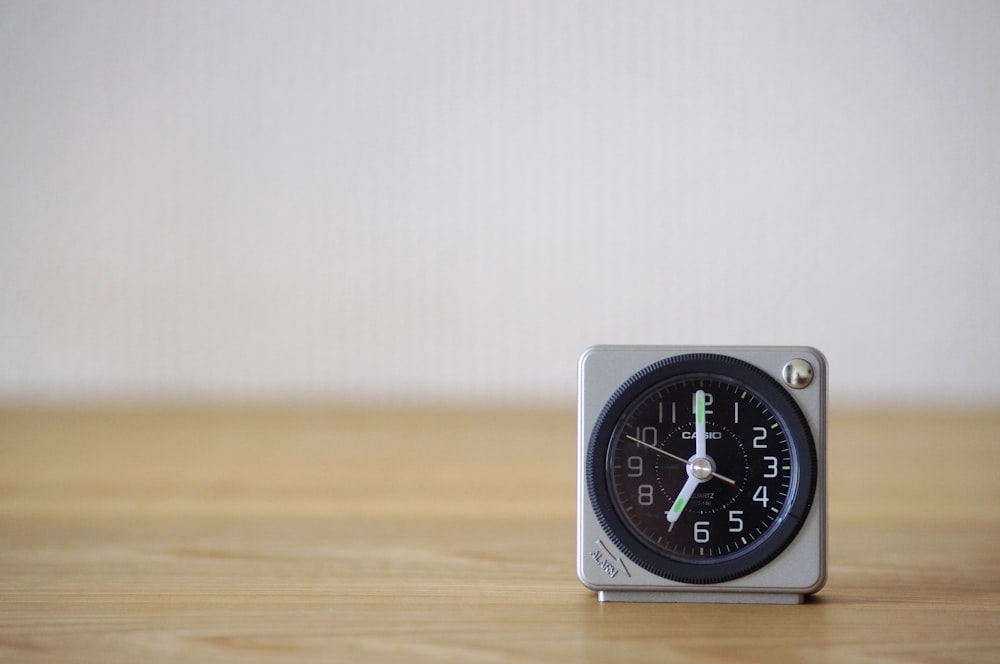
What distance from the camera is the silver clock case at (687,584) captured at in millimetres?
860

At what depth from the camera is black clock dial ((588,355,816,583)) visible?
86cm

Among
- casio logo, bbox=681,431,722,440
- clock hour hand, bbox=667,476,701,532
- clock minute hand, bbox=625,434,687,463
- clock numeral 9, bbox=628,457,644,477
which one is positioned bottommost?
clock hour hand, bbox=667,476,701,532

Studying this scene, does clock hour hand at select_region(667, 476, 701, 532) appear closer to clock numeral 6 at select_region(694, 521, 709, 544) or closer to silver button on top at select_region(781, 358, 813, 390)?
clock numeral 6 at select_region(694, 521, 709, 544)

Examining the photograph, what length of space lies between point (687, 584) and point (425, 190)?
5.37ft

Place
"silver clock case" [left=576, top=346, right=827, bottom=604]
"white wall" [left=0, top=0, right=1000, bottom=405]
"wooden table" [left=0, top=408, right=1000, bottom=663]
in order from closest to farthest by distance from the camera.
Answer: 1. "wooden table" [left=0, top=408, right=1000, bottom=663]
2. "silver clock case" [left=576, top=346, right=827, bottom=604]
3. "white wall" [left=0, top=0, right=1000, bottom=405]

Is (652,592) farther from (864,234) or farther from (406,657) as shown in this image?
(864,234)

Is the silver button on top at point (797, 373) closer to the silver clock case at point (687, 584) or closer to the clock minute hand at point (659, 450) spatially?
the silver clock case at point (687, 584)

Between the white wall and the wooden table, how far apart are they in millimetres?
177

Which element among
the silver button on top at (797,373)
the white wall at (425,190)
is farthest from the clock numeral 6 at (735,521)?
the white wall at (425,190)

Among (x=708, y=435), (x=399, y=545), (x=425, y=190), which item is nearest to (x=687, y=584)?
(x=708, y=435)

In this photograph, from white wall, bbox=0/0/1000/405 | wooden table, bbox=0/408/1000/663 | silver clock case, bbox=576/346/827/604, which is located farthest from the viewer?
white wall, bbox=0/0/1000/405

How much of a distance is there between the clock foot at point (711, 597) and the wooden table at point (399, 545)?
12 millimetres

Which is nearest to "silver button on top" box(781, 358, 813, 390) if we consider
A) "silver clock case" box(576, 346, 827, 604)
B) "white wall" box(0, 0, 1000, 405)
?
"silver clock case" box(576, 346, 827, 604)

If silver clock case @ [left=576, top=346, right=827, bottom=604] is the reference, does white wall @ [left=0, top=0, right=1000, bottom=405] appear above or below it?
above
